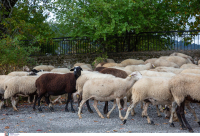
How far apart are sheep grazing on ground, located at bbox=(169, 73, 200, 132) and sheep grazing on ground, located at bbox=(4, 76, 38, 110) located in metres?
5.06

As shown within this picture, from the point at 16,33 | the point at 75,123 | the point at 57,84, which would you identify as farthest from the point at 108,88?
the point at 16,33

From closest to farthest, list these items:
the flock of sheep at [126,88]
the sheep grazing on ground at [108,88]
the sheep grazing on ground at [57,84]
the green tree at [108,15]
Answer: the flock of sheep at [126,88]
the sheep grazing on ground at [108,88]
the sheep grazing on ground at [57,84]
the green tree at [108,15]

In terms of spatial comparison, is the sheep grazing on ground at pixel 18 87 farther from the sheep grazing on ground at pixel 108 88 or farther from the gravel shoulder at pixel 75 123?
the sheep grazing on ground at pixel 108 88

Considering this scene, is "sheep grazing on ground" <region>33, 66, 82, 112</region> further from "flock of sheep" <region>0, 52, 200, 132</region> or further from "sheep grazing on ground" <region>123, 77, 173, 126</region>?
"sheep grazing on ground" <region>123, 77, 173, 126</region>

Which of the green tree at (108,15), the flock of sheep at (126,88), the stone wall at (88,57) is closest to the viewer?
the flock of sheep at (126,88)

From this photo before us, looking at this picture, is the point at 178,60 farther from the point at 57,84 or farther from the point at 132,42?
the point at 57,84

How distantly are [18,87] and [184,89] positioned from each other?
18.4 ft

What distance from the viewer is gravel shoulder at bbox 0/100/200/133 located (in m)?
6.04

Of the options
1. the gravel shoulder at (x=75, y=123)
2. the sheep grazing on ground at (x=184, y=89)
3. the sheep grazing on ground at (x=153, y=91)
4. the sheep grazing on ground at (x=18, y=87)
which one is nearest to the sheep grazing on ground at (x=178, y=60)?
the gravel shoulder at (x=75, y=123)

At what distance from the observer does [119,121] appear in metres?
7.00

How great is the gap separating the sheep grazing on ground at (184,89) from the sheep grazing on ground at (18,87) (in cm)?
506

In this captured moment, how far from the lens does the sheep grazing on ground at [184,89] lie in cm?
577

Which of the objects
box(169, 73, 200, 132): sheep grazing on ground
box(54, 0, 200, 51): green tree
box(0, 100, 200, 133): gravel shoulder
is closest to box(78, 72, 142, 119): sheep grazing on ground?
box(0, 100, 200, 133): gravel shoulder

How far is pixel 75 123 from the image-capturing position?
6777 mm
